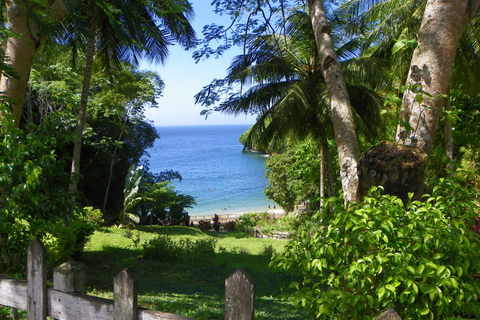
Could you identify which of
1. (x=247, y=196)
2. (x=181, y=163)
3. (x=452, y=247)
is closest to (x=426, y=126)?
(x=452, y=247)

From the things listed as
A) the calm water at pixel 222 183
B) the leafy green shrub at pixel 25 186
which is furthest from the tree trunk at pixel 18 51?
the calm water at pixel 222 183

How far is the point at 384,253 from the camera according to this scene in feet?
7.24

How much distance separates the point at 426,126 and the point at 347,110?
2.73 feet

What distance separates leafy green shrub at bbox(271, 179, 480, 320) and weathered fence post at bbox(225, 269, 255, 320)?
29.4 inches

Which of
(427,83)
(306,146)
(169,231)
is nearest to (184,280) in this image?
(427,83)

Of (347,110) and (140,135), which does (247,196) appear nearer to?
(140,135)

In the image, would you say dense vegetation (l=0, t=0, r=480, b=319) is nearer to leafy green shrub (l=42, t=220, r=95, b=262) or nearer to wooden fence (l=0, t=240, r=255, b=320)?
leafy green shrub (l=42, t=220, r=95, b=262)

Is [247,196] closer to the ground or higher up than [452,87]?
closer to the ground

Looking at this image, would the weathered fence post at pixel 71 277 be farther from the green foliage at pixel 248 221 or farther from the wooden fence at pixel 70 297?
the green foliage at pixel 248 221

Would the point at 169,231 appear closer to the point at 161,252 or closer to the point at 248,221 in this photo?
the point at 161,252

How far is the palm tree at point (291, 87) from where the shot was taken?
13430mm

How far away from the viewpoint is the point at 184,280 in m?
8.48

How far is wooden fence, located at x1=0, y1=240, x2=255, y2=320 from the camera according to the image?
1.88m

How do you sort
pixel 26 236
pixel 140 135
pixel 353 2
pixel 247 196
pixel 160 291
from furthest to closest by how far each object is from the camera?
pixel 247 196
pixel 140 135
pixel 353 2
pixel 160 291
pixel 26 236
